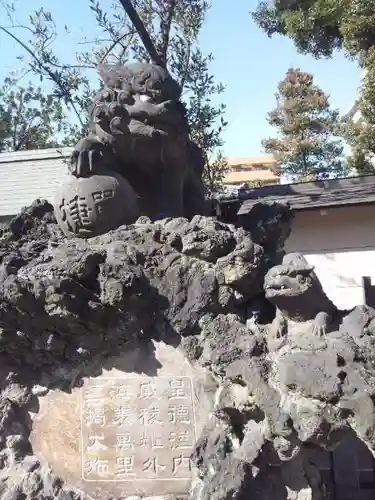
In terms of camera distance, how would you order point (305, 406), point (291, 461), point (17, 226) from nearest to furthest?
point (305, 406) < point (291, 461) < point (17, 226)

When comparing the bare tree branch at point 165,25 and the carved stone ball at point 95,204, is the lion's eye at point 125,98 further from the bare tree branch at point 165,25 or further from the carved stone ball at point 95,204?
the bare tree branch at point 165,25

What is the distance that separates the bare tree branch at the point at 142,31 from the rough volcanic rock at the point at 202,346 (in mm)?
4962

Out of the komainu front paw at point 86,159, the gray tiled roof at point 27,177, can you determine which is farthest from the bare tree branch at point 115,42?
the komainu front paw at point 86,159

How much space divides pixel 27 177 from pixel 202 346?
983 cm

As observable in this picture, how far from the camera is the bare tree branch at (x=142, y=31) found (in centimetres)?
762

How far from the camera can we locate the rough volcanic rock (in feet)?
8.05

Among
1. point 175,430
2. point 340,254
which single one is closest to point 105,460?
point 175,430

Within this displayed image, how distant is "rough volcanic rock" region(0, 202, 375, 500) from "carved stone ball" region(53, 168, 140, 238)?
15cm

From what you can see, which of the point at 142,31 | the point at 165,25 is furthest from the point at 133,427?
the point at 165,25

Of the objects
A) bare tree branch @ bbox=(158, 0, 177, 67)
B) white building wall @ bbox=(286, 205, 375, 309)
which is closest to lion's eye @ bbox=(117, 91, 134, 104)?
bare tree branch @ bbox=(158, 0, 177, 67)

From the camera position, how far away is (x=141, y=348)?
119 inches

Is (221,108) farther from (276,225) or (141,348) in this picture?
(141,348)

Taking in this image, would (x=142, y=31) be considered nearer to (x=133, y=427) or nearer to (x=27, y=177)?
(x=27, y=177)

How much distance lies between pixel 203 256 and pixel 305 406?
0.90 meters
